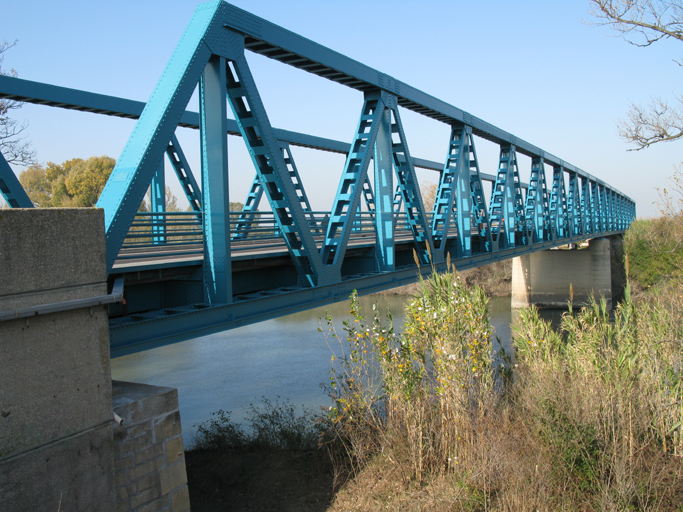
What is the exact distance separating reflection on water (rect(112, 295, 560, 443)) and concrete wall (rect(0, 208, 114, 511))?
7977 mm

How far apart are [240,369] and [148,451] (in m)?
14.8

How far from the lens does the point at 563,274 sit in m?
41.8

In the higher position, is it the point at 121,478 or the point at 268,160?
the point at 268,160

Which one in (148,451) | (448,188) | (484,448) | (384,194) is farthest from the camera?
(448,188)

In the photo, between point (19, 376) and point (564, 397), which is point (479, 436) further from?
point (19, 376)

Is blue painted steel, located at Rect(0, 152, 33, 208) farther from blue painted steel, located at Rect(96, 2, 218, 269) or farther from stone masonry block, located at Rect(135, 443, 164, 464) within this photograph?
stone masonry block, located at Rect(135, 443, 164, 464)

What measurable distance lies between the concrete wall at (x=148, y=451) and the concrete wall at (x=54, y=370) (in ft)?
0.74

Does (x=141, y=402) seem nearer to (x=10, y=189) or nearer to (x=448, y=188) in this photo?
(x=10, y=189)

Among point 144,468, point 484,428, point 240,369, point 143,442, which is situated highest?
point 143,442

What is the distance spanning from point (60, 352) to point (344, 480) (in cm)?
439

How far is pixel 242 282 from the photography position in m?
8.22

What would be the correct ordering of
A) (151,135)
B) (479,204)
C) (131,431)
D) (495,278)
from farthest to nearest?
(495,278), (479,204), (151,135), (131,431)

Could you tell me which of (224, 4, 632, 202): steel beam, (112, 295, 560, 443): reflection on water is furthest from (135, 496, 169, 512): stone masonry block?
(112, 295, 560, 443): reflection on water

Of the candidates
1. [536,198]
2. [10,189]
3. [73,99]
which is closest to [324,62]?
[10,189]
